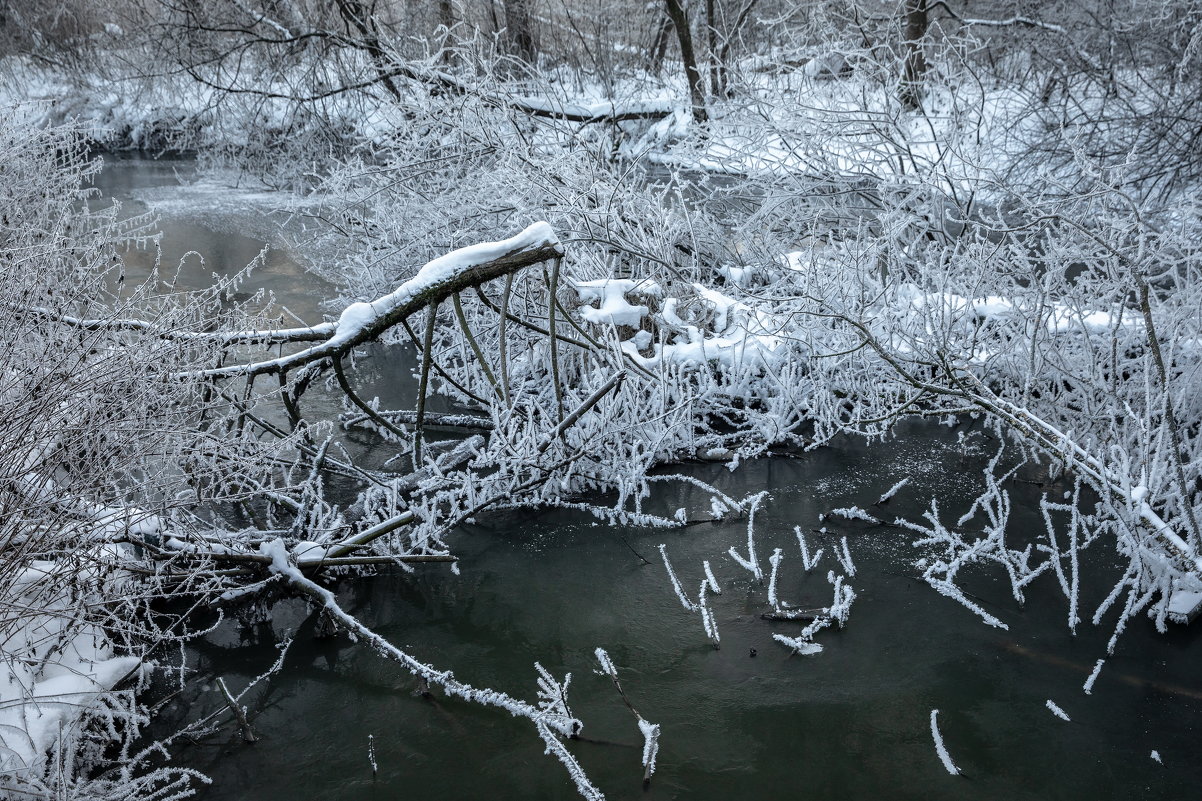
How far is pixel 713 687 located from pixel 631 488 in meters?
1.88

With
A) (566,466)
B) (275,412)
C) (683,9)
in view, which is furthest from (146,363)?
(683,9)

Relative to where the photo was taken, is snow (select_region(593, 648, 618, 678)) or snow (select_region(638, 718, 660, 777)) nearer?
snow (select_region(638, 718, 660, 777))

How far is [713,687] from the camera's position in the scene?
14.7ft

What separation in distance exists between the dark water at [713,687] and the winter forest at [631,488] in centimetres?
2

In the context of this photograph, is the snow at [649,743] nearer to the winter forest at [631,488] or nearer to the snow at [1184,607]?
the winter forest at [631,488]

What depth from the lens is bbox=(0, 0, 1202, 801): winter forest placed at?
3.97 metres

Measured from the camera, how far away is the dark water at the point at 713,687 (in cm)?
395

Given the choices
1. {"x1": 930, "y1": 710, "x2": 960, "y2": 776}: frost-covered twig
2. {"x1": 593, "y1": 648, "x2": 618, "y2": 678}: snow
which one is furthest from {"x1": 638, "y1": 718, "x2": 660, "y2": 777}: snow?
{"x1": 930, "y1": 710, "x2": 960, "y2": 776}: frost-covered twig

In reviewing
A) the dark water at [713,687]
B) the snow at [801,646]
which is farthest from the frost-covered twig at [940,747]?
the snow at [801,646]

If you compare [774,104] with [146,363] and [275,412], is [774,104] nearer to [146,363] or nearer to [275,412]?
[275,412]

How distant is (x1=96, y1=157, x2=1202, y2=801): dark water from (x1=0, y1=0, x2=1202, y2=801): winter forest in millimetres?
21

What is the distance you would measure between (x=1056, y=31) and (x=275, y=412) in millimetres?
12076

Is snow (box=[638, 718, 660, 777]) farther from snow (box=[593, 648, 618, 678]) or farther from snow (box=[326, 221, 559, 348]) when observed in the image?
snow (box=[326, 221, 559, 348])

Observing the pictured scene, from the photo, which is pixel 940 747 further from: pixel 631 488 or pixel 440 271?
pixel 440 271
